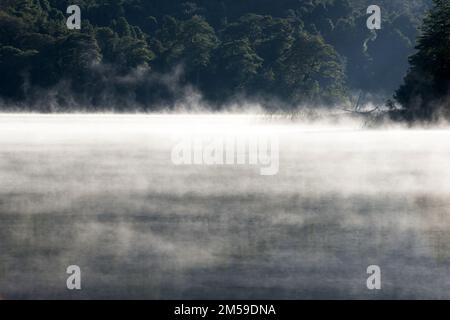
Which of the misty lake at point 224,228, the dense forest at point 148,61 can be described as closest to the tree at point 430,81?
the misty lake at point 224,228

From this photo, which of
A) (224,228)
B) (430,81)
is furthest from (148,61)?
(224,228)

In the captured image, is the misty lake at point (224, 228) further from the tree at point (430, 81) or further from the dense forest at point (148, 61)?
the dense forest at point (148, 61)

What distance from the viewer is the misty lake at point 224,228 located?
44.3ft

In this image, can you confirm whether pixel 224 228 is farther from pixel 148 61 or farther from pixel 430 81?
pixel 148 61

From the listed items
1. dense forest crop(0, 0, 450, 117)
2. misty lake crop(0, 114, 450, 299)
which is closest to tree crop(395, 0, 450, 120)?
misty lake crop(0, 114, 450, 299)

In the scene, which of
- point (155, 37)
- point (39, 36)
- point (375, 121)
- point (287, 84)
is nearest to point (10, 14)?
point (39, 36)

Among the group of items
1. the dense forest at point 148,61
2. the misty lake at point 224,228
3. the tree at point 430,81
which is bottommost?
the misty lake at point 224,228

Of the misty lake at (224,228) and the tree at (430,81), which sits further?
the tree at (430,81)

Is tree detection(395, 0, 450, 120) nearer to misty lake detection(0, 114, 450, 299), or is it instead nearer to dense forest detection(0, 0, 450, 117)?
misty lake detection(0, 114, 450, 299)

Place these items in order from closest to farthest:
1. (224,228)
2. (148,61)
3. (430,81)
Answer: (224,228) < (430,81) < (148,61)

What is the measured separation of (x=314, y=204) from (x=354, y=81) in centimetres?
11469

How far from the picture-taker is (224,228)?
18.7 meters

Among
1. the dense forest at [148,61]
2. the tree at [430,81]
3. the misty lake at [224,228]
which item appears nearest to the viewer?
the misty lake at [224,228]

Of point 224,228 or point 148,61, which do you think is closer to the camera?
point 224,228
